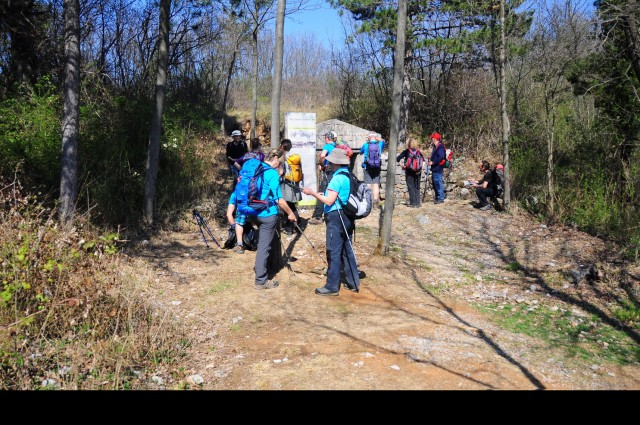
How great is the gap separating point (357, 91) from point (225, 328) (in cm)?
1701

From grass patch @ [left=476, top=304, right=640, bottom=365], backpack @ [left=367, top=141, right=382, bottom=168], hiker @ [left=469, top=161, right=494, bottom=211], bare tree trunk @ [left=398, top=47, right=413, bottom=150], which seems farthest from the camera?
bare tree trunk @ [left=398, top=47, right=413, bottom=150]

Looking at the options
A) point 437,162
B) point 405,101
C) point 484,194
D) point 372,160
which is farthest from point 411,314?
point 405,101

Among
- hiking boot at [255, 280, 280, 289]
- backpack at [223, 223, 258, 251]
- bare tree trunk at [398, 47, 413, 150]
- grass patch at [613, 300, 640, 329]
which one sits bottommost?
grass patch at [613, 300, 640, 329]

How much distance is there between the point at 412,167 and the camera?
11633 millimetres

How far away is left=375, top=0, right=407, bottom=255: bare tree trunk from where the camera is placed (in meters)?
8.01

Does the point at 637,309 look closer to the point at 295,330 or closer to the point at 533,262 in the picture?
the point at 533,262

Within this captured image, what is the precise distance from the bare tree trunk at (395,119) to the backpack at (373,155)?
2.75m

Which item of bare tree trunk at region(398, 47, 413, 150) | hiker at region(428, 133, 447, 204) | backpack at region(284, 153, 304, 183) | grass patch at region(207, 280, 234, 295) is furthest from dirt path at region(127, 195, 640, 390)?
bare tree trunk at region(398, 47, 413, 150)

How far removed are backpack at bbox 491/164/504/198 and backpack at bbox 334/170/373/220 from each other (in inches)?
260

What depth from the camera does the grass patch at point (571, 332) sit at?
542 cm

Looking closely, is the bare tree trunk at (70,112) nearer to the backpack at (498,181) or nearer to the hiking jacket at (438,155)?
the hiking jacket at (438,155)

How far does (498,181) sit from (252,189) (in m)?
7.59

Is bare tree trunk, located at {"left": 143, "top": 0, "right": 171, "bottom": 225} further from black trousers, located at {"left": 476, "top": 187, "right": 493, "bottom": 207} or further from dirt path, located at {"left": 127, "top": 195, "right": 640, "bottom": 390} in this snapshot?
black trousers, located at {"left": 476, "top": 187, "right": 493, "bottom": 207}
